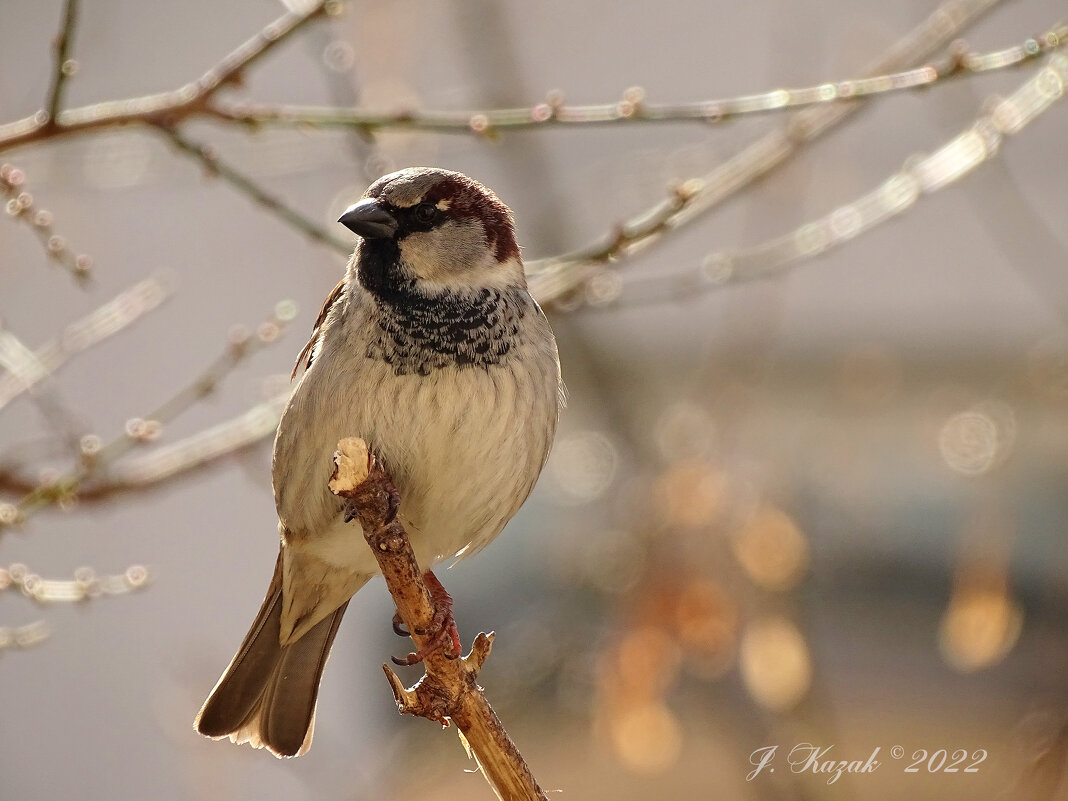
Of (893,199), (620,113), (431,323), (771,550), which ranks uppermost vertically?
(620,113)

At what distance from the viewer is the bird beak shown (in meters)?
2.14

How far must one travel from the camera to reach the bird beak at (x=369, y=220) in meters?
2.14

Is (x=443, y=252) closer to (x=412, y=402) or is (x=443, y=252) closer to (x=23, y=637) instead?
(x=412, y=402)

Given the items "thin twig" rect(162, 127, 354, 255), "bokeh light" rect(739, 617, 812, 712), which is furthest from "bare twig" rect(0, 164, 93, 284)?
→ "bokeh light" rect(739, 617, 812, 712)

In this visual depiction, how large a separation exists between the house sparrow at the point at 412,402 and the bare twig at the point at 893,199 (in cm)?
30

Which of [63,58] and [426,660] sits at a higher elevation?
[63,58]

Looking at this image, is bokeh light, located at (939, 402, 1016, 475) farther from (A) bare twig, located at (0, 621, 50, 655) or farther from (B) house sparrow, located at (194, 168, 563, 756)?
(A) bare twig, located at (0, 621, 50, 655)

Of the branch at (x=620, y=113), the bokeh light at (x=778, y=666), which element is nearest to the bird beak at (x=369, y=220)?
the branch at (x=620, y=113)

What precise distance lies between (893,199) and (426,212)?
1.02 m

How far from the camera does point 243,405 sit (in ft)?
17.7

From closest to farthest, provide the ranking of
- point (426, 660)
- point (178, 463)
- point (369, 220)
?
1. point (426, 660)
2. point (369, 220)
3. point (178, 463)

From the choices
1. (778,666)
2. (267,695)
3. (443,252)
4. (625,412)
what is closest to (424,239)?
(443,252)

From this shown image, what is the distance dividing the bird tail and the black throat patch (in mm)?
587

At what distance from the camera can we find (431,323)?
7.07 feet
